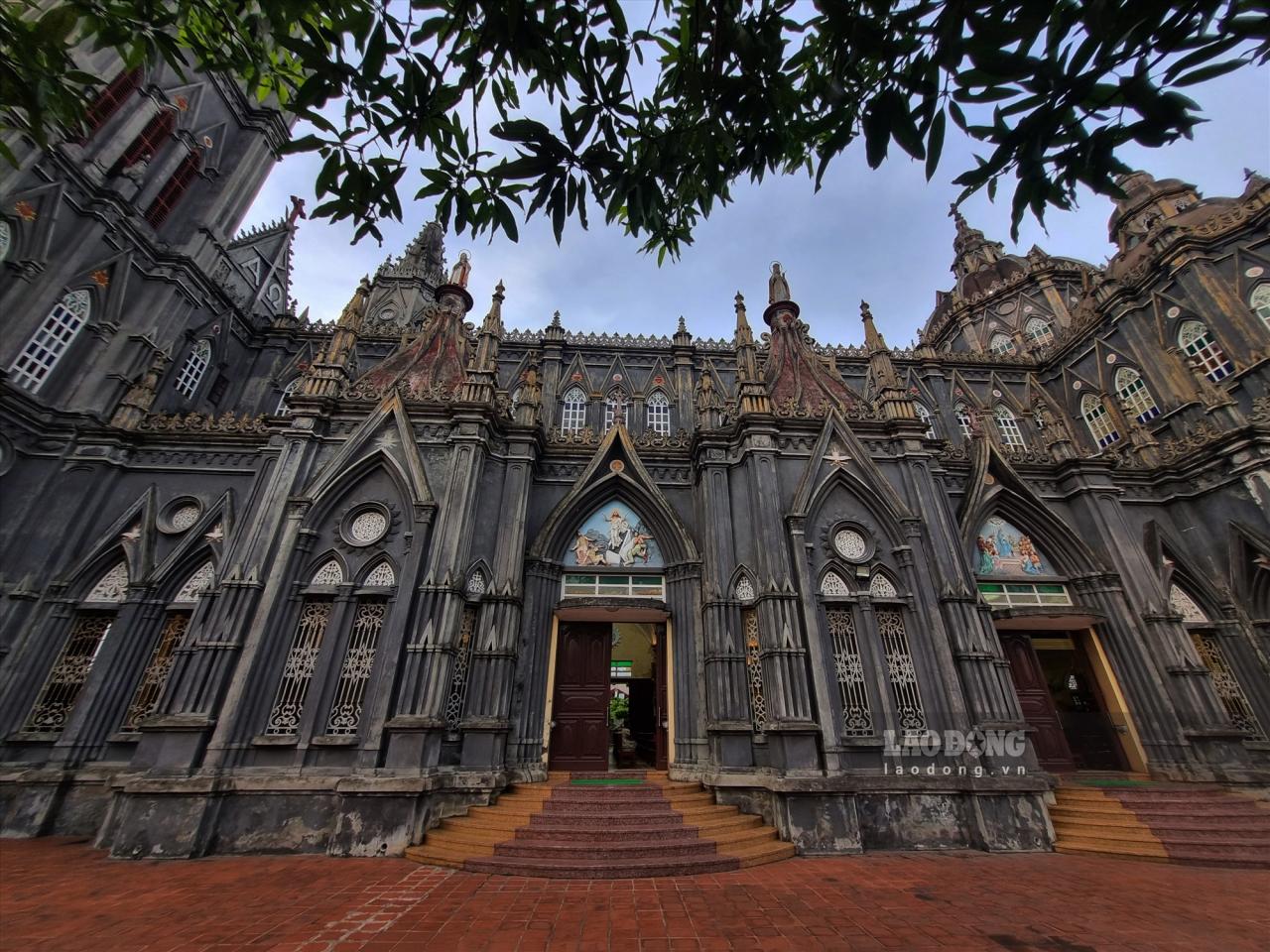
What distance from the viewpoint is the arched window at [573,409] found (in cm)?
1953

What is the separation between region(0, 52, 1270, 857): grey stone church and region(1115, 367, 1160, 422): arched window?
1.21 feet

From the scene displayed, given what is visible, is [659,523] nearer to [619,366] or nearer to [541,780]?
[541,780]

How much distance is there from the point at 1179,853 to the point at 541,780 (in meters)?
11.4

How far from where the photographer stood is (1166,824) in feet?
31.2

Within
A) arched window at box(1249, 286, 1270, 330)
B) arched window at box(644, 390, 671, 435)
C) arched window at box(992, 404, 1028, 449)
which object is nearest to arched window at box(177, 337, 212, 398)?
arched window at box(644, 390, 671, 435)

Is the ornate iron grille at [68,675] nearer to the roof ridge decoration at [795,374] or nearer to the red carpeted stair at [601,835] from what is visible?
the red carpeted stair at [601,835]

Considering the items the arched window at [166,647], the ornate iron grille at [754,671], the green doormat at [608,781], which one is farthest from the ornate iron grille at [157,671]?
the ornate iron grille at [754,671]

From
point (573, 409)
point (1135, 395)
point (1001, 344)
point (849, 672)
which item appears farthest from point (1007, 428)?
point (573, 409)

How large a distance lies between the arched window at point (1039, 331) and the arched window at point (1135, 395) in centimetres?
483

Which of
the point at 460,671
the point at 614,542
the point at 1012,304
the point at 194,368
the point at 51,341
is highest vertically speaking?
the point at 1012,304

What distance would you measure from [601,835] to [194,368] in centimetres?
1990

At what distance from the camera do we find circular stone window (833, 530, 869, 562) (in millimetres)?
12195

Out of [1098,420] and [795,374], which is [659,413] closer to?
[795,374]

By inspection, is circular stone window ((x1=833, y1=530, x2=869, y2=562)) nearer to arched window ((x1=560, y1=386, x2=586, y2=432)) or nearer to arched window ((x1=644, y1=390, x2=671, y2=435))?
arched window ((x1=644, y1=390, x2=671, y2=435))
